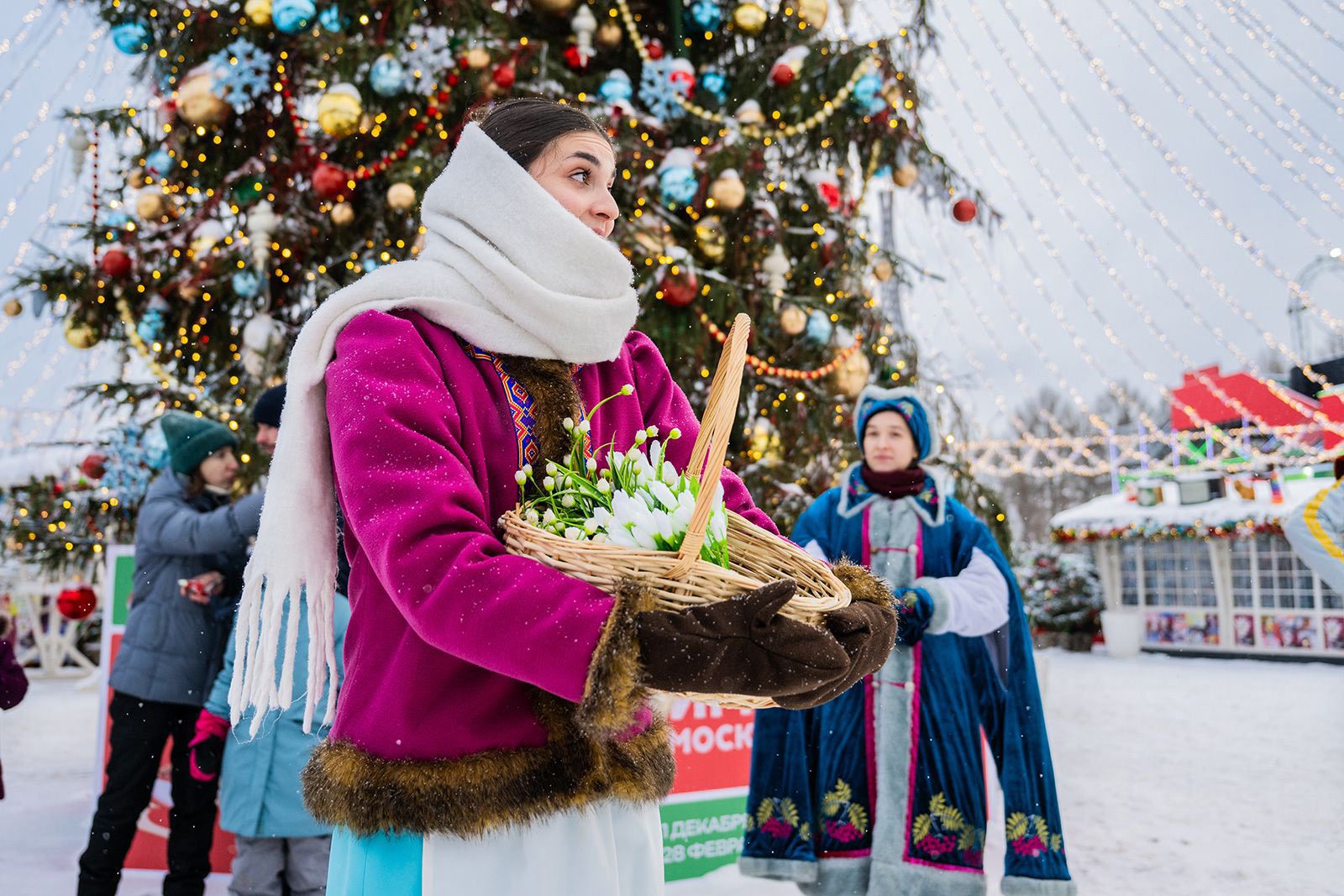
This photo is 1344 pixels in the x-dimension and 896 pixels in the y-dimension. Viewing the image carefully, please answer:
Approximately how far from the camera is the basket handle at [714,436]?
101 cm

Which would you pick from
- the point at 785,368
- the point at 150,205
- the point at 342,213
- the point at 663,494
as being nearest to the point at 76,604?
the point at 150,205

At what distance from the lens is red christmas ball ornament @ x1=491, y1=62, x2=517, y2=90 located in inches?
201

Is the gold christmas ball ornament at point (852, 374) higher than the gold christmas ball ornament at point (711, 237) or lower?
lower

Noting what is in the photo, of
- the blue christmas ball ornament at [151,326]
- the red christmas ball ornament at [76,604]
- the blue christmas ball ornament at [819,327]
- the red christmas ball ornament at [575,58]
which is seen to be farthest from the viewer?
the red christmas ball ornament at [575,58]

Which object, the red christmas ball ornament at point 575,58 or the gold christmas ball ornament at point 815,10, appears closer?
the red christmas ball ornament at point 575,58

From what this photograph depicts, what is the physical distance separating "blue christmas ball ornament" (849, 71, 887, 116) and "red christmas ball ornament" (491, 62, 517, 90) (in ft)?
7.10

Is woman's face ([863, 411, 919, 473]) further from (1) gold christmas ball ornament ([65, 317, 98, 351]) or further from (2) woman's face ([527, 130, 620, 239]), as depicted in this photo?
(1) gold christmas ball ornament ([65, 317, 98, 351])

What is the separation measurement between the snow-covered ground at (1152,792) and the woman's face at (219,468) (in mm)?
1643

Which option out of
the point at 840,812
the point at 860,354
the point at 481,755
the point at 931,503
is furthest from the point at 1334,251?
the point at 481,755

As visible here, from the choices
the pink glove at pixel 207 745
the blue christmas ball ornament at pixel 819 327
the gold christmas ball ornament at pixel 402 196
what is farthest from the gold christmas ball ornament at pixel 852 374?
the pink glove at pixel 207 745

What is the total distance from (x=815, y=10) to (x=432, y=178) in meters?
2.94

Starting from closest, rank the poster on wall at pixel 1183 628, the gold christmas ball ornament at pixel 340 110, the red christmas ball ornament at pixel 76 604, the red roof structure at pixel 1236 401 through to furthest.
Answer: the red christmas ball ornament at pixel 76 604 → the gold christmas ball ornament at pixel 340 110 → the poster on wall at pixel 1183 628 → the red roof structure at pixel 1236 401

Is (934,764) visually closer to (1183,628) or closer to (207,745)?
(207,745)

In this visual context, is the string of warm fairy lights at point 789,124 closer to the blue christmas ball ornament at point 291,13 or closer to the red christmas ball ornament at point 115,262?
the blue christmas ball ornament at point 291,13
